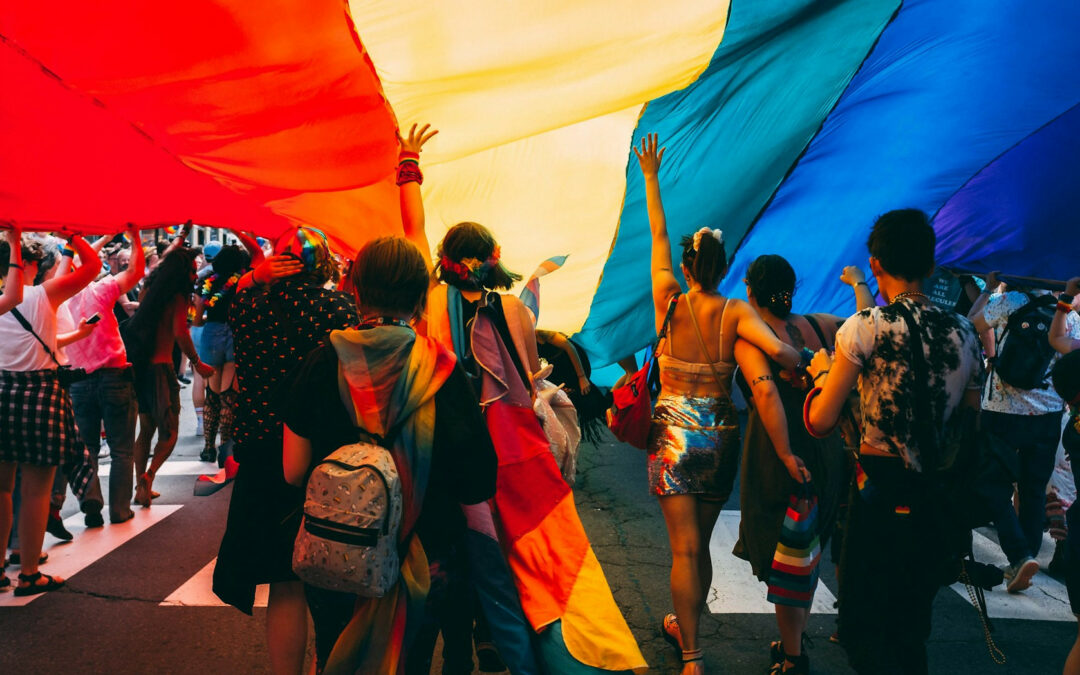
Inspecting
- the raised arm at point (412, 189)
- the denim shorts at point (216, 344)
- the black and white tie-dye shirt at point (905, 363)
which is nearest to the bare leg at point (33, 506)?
the raised arm at point (412, 189)

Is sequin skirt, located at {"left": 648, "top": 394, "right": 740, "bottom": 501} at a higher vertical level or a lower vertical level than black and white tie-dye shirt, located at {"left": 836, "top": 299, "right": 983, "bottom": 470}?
lower

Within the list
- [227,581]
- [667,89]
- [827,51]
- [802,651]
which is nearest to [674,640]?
[802,651]

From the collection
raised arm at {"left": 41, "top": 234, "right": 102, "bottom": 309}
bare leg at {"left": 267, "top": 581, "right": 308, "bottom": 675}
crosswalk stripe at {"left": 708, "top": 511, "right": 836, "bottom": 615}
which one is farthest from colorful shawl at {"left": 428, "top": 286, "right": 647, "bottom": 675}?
raised arm at {"left": 41, "top": 234, "right": 102, "bottom": 309}

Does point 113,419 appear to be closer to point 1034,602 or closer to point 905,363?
point 905,363

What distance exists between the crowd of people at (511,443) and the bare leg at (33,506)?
0.01 metres

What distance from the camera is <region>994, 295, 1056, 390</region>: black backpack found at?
15.9 ft

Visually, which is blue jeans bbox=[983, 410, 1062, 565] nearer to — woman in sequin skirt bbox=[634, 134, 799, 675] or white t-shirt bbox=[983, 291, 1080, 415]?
white t-shirt bbox=[983, 291, 1080, 415]

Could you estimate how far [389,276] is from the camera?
88.0 inches

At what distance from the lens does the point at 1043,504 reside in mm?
4832

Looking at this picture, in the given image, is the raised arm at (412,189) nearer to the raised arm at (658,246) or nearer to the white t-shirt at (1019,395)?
the raised arm at (658,246)

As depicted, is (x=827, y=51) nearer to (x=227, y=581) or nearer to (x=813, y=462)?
(x=813, y=462)

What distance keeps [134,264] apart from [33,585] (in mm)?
1954

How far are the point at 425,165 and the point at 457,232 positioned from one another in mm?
927

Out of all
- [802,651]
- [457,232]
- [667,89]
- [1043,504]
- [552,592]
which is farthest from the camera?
[1043,504]
